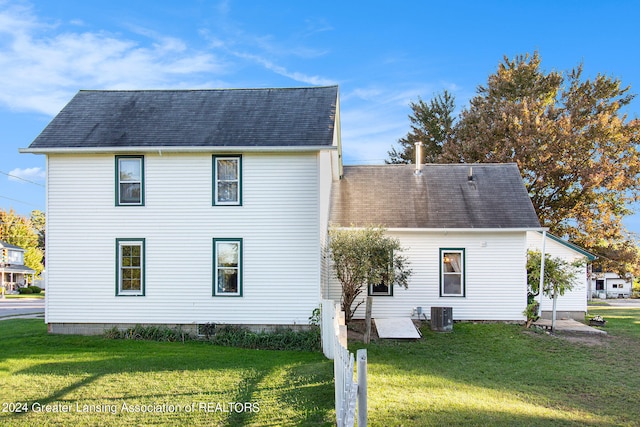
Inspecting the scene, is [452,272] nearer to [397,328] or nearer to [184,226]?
[397,328]

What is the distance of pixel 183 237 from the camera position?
1606 centimetres

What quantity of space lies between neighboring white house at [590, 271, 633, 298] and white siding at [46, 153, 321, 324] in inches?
2420

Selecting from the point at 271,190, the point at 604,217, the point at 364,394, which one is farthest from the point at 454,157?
the point at 364,394

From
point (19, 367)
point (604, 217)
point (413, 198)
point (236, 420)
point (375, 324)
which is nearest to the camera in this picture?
point (236, 420)

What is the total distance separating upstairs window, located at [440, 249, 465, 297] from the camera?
1852 centimetres

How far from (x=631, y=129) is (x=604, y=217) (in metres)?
4.87

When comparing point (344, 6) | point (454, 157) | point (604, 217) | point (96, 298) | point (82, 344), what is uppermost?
point (344, 6)

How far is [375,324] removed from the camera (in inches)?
695

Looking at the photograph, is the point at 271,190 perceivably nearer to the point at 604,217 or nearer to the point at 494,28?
the point at 494,28

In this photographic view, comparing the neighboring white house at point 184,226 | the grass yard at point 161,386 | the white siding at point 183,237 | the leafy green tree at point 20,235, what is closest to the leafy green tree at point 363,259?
the neighboring white house at point 184,226

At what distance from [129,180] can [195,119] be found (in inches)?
109

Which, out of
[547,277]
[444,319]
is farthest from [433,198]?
[444,319]

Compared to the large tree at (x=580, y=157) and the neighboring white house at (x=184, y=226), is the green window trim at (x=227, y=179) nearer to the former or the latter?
the neighboring white house at (x=184, y=226)

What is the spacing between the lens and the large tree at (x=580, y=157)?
2939cm
